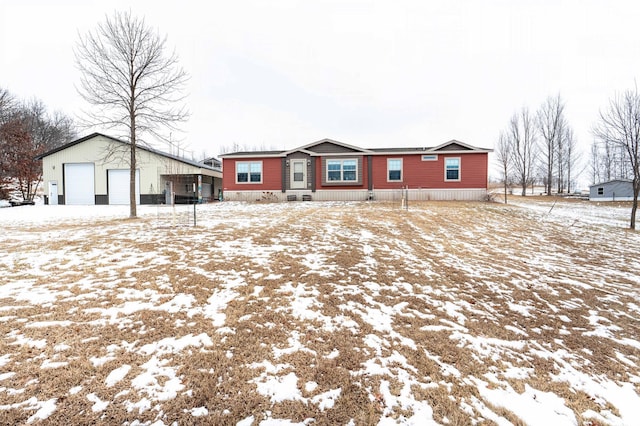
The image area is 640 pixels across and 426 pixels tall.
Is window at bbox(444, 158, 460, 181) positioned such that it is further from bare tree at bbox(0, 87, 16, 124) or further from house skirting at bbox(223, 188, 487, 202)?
bare tree at bbox(0, 87, 16, 124)

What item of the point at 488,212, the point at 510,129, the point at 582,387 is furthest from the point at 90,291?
the point at 510,129

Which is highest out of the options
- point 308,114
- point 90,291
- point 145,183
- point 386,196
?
point 308,114

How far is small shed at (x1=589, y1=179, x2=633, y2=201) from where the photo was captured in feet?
99.6

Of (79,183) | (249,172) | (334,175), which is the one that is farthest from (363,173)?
(79,183)

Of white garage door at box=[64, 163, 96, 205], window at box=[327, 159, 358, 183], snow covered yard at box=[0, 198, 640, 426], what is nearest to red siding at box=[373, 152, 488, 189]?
window at box=[327, 159, 358, 183]

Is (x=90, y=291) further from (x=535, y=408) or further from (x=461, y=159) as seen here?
(x=461, y=159)

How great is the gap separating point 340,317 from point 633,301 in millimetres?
5607

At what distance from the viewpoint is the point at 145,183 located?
23.2m

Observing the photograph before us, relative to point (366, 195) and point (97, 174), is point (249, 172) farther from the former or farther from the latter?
point (97, 174)

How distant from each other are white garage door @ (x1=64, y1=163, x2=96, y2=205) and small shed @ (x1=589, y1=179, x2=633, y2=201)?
5276 centimetres

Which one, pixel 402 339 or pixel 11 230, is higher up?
pixel 11 230

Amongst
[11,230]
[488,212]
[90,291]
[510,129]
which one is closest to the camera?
[90,291]

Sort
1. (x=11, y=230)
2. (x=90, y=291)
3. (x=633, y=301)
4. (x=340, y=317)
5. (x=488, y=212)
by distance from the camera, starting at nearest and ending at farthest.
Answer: (x=340, y=317) < (x=90, y=291) < (x=633, y=301) < (x=11, y=230) < (x=488, y=212)

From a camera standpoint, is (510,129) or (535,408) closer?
(535,408)
